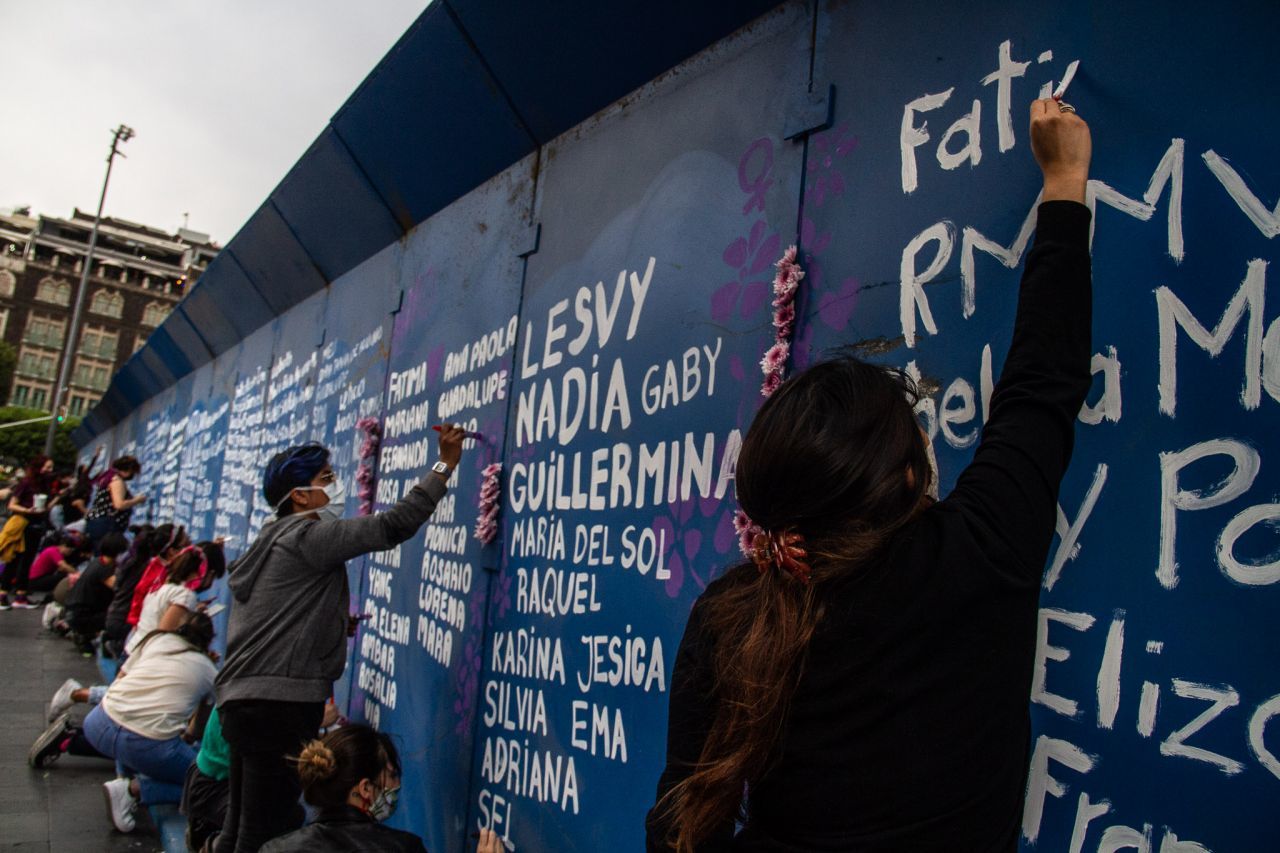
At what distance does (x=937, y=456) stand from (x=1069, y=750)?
0.57 meters

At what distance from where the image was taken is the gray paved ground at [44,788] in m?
4.77

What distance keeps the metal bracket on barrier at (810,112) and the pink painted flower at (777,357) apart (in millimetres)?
511

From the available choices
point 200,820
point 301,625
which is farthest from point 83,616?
point 301,625

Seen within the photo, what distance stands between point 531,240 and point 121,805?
3855mm

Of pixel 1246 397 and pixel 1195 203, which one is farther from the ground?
pixel 1195 203

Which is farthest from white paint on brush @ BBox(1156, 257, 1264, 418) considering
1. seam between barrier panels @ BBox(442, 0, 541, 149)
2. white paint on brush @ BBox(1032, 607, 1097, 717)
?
seam between barrier panels @ BBox(442, 0, 541, 149)

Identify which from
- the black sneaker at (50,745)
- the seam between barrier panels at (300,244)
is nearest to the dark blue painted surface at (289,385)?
the seam between barrier panels at (300,244)

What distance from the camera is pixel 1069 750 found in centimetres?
150

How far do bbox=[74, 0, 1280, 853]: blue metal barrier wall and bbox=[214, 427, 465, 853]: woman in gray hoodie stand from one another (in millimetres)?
427

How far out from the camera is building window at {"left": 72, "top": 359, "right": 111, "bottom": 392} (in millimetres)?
69062

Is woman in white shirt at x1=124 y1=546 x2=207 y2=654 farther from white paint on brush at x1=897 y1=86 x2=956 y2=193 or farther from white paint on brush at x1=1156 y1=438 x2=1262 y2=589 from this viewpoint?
white paint on brush at x1=1156 y1=438 x2=1262 y2=589

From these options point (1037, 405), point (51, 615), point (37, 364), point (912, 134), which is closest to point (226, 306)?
point (51, 615)

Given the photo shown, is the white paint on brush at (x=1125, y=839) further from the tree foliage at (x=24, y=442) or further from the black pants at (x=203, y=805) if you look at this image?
the tree foliage at (x=24, y=442)

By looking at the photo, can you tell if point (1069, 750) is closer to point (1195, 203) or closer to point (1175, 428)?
point (1175, 428)
